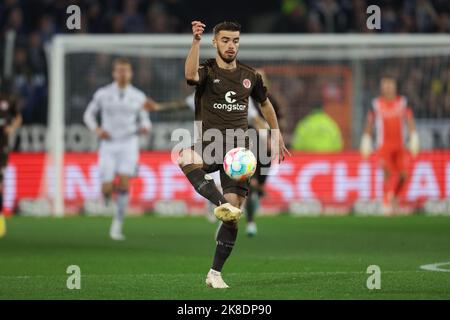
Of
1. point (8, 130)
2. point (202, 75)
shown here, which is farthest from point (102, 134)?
point (202, 75)

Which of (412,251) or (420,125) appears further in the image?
(420,125)

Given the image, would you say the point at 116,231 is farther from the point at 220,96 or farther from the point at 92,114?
the point at 220,96

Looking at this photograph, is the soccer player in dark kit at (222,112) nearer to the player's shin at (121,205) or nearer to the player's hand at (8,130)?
the player's shin at (121,205)

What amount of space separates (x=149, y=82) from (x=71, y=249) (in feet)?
30.5

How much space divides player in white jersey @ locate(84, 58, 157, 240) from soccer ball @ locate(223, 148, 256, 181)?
783 centimetres

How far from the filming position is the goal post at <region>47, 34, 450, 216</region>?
76.4ft

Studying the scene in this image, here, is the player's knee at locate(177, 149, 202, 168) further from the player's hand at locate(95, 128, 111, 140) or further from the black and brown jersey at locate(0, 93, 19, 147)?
the black and brown jersey at locate(0, 93, 19, 147)

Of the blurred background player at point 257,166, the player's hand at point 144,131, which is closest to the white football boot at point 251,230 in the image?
the blurred background player at point 257,166

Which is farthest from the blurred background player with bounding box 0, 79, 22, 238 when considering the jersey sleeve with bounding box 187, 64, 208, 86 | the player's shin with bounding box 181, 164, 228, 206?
the jersey sleeve with bounding box 187, 64, 208, 86

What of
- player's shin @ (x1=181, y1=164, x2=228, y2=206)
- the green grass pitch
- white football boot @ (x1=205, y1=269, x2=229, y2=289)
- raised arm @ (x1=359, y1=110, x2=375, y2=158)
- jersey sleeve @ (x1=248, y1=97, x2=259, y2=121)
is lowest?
the green grass pitch

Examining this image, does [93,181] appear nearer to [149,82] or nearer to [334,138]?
[149,82]

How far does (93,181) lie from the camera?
2300 centimetres

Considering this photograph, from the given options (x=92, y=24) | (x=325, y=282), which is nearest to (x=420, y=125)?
(x=92, y=24)

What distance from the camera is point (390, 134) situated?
23.2 m
